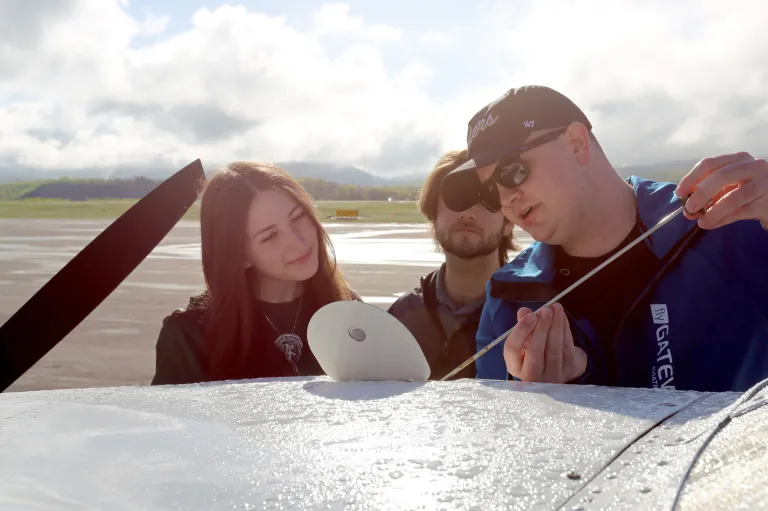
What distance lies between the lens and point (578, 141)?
2.04 m

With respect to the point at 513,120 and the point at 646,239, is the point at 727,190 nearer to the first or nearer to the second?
the point at 646,239

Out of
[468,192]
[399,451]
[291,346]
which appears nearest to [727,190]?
[468,192]

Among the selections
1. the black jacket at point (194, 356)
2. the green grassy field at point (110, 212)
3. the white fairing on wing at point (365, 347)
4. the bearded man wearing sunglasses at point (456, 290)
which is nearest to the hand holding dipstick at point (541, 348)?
the white fairing on wing at point (365, 347)

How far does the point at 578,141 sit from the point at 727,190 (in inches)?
21.5

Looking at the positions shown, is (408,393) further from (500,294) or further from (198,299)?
(198,299)

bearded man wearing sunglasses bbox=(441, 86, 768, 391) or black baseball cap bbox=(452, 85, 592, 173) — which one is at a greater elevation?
black baseball cap bbox=(452, 85, 592, 173)

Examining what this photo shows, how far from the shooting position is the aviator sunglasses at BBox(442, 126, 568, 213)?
6.43ft

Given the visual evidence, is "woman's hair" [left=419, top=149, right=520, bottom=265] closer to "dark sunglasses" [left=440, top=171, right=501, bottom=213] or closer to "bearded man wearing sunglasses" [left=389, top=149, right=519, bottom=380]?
"bearded man wearing sunglasses" [left=389, top=149, right=519, bottom=380]

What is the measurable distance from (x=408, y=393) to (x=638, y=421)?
427 millimetres

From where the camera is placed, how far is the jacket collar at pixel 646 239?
1941 mm

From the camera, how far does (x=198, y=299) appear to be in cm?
279

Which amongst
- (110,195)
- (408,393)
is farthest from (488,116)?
(110,195)

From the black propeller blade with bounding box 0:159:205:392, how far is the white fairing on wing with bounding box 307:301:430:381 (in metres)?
1.23

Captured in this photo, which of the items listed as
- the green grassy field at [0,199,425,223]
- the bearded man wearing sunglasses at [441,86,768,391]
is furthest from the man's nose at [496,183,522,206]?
the green grassy field at [0,199,425,223]
